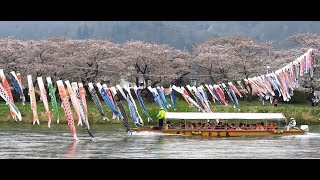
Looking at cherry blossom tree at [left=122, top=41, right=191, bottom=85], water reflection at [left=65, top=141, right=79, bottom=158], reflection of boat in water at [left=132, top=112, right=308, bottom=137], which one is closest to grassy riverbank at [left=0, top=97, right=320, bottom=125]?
reflection of boat in water at [left=132, top=112, right=308, bottom=137]

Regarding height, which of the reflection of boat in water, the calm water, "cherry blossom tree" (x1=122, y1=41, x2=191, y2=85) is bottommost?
the calm water

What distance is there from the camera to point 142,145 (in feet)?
91.0

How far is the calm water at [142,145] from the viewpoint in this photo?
77.2ft

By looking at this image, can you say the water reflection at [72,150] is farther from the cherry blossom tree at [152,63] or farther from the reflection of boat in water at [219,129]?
the cherry blossom tree at [152,63]

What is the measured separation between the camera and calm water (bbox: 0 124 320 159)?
2352 cm

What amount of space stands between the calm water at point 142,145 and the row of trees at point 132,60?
19542 millimetres

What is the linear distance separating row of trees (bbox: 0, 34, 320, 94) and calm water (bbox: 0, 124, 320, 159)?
19542mm

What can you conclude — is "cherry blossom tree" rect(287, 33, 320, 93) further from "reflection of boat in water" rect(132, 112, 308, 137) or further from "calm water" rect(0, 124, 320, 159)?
"reflection of boat in water" rect(132, 112, 308, 137)

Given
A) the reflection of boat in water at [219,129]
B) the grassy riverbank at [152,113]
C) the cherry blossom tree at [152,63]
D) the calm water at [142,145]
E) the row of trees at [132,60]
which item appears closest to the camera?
the calm water at [142,145]

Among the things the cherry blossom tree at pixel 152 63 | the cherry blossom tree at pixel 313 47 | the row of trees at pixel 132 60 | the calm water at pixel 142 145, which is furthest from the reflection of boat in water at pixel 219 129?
the cherry blossom tree at pixel 152 63
